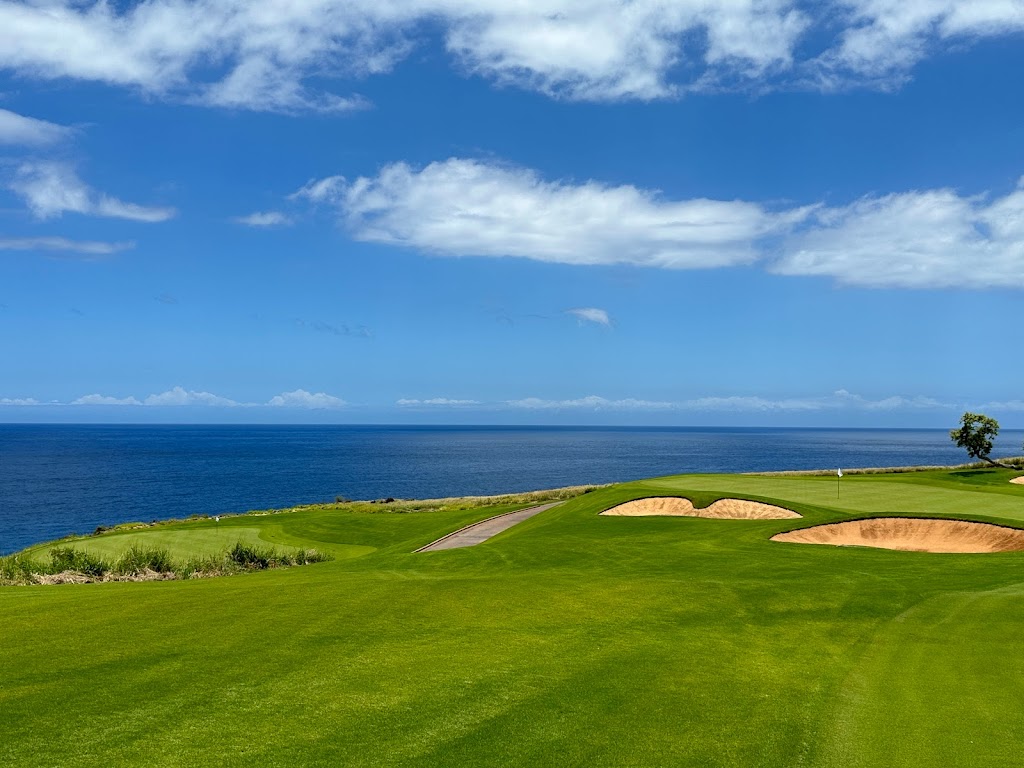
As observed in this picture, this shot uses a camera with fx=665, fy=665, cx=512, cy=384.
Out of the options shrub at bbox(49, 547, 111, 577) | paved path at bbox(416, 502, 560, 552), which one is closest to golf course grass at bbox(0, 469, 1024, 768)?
shrub at bbox(49, 547, 111, 577)

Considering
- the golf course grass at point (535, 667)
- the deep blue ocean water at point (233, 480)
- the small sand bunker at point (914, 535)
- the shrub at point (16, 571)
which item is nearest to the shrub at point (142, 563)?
the shrub at point (16, 571)

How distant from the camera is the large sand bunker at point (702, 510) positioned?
34.2 m

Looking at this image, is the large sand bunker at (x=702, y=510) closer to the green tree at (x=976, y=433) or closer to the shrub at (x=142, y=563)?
the shrub at (x=142, y=563)

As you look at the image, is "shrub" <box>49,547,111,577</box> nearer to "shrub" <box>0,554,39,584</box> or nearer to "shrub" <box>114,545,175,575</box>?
"shrub" <box>114,545,175,575</box>

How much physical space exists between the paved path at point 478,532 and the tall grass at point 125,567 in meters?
7.41

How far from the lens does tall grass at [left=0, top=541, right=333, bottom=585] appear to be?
72.4 ft

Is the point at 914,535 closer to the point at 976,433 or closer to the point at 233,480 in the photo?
the point at 976,433

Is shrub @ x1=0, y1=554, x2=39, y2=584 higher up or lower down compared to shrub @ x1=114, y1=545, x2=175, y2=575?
higher up

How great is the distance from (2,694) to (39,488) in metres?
112

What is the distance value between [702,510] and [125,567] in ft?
89.0

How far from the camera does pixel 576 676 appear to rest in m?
11.3

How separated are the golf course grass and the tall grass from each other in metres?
5.29

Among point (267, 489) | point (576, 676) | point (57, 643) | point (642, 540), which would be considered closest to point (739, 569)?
point (642, 540)

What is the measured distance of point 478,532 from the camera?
36562 millimetres
